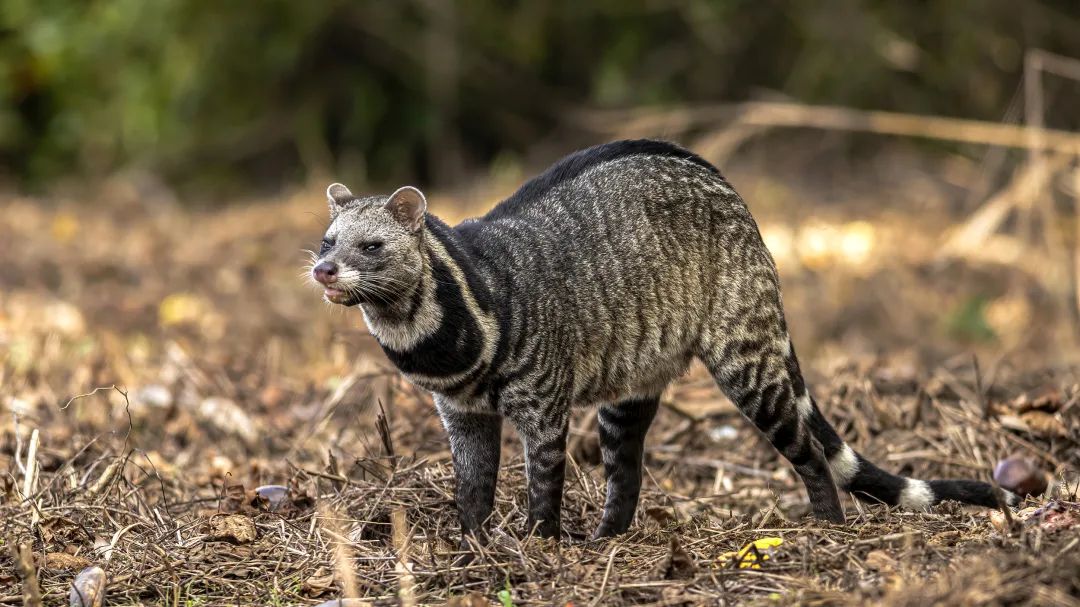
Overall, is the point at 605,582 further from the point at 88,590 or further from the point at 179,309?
the point at 179,309

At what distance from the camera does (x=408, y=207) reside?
188 inches

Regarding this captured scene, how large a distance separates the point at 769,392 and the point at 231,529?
90.4 inches

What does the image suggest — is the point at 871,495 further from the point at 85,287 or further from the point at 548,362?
the point at 85,287

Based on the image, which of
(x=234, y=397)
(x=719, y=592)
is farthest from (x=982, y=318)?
(x=719, y=592)

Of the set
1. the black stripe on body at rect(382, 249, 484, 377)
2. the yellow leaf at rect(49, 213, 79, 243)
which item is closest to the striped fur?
the black stripe on body at rect(382, 249, 484, 377)

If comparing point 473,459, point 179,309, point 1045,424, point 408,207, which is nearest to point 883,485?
point 1045,424

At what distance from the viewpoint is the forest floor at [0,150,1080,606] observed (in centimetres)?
414

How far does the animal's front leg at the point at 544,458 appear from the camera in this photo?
4.86 m

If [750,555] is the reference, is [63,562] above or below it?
below

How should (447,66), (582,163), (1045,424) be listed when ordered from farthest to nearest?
1. (447,66)
2. (1045,424)
3. (582,163)

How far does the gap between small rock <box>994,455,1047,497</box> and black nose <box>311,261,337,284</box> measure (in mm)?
2971

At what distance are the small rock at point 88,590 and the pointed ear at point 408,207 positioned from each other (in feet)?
5.45

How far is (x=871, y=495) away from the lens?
5.52m

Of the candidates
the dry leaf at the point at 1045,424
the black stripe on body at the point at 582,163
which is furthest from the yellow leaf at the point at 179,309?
the dry leaf at the point at 1045,424
